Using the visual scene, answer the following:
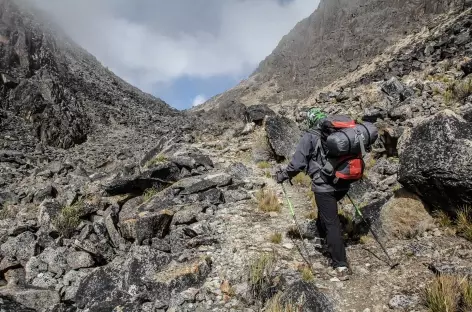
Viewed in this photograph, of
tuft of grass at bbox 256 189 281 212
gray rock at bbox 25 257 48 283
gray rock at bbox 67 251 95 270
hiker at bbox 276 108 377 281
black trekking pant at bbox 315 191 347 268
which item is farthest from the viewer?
tuft of grass at bbox 256 189 281 212

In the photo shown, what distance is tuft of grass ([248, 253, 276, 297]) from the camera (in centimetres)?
489

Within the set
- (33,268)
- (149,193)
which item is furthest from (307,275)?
(149,193)

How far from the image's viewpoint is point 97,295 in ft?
17.5

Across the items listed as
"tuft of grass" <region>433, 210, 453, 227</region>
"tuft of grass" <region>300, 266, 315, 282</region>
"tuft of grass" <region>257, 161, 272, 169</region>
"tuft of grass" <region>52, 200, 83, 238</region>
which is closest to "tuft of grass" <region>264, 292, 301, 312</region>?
"tuft of grass" <region>300, 266, 315, 282</region>

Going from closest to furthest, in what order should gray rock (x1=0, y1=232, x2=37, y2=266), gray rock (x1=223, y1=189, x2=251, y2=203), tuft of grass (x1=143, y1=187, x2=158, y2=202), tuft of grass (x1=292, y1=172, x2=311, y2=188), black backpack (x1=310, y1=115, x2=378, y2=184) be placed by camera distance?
black backpack (x1=310, y1=115, x2=378, y2=184), gray rock (x1=0, y1=232, x2=37, y2=266), gray rock (x1=223, y1=189, x2=251, y2=203), tuft of grass (x1=143, y1=187, x2=158, y2=202), tuft of grass (x1=292, y1=172, x2=311, y2=188)

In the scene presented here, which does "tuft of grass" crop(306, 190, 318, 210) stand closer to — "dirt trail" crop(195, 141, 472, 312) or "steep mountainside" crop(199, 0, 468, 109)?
"dirt trail" crop(195, 141, 472, 312)

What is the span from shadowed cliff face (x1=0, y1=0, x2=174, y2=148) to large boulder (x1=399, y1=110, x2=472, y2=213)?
2460cm

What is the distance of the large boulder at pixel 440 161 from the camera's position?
5133 millimetres

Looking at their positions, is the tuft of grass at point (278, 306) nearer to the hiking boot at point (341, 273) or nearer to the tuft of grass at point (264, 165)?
the hiking boot at point (341, 273)

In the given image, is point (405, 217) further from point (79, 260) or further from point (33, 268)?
point (33, 268)

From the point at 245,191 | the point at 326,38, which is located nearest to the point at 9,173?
the point at 245,191

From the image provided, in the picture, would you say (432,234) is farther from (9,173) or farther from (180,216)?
(9,173)

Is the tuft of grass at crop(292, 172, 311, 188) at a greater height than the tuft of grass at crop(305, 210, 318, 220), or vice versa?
the tuft of grass at crop(292, 172, 311, 188)

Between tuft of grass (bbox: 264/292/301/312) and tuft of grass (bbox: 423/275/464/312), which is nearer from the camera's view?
tuft of grass (bbox: 423/275/464/312)
